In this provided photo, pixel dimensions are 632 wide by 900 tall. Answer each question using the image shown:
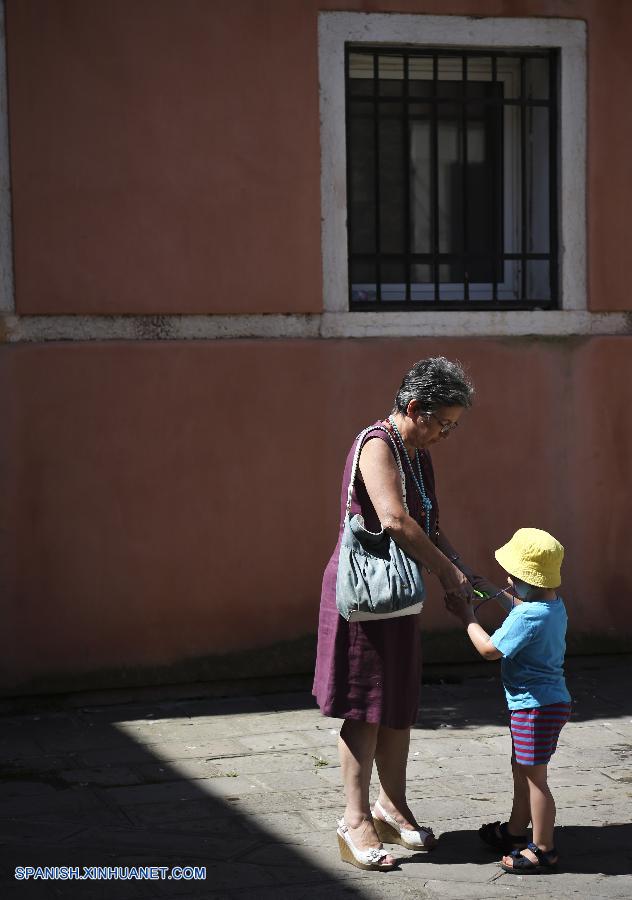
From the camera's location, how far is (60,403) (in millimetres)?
6969

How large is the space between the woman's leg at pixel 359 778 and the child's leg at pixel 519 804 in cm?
48

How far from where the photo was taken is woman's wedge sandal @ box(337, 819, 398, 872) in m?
4.61

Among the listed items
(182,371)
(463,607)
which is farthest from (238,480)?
(463,607)

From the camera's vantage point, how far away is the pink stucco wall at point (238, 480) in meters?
6.98

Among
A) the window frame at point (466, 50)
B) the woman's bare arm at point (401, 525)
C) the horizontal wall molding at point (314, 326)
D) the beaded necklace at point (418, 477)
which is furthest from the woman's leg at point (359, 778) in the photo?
the window frame at point (466, 50)

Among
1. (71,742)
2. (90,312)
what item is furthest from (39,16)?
(71,742)

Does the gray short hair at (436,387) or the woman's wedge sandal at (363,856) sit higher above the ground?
the gray short hair at (436,387)

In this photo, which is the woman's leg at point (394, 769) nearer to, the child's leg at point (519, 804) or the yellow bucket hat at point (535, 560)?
the child's leg at point (519, 804)

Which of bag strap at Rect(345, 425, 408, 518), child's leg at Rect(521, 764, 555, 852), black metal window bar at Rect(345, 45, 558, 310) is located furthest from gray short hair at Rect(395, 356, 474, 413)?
black metal window bar at Rect(345, 45, 558, 310)

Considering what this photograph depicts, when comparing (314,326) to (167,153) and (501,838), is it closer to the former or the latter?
(167,153)

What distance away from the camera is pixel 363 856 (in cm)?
462

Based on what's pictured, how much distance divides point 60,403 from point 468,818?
3.16 meters

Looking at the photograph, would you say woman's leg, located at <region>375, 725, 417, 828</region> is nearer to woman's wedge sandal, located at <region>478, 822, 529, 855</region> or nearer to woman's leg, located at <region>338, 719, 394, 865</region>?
woman's leg, located at <region>338, 719, 394, 865</region>

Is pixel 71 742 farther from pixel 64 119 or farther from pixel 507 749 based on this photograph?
pixel 64 119
